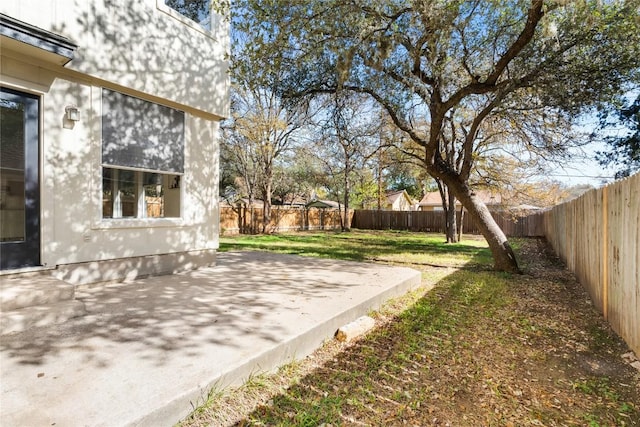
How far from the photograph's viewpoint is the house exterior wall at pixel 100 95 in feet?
13.1

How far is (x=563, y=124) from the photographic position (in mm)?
7699

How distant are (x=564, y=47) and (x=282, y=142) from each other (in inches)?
526

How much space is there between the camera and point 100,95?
177 inches

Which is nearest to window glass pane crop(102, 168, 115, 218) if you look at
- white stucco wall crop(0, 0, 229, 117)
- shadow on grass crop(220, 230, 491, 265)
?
white stucco wall crop(0, 0, 229, 117)

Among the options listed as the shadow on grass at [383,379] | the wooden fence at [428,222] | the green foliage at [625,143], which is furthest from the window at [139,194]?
the wooden fence at [428,222]

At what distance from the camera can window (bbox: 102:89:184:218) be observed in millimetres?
4656

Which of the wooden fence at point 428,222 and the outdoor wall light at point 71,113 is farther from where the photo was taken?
the wooden fence at point 428,222

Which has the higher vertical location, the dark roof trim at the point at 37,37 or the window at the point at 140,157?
the dark roof trim at the point at 37,37

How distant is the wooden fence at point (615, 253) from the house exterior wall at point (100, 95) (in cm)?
572

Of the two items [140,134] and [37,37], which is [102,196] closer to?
[140,134]

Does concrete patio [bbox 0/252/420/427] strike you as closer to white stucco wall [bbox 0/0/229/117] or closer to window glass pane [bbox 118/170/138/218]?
window glass pane [bbox 118/170/138/218]

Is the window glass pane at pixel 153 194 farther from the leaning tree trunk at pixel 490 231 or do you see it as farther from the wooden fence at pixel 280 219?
the wooden fence at pixel 280 219

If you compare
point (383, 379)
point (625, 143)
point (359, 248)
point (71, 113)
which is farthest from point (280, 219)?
point (383, 379)

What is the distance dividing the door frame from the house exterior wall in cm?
6
